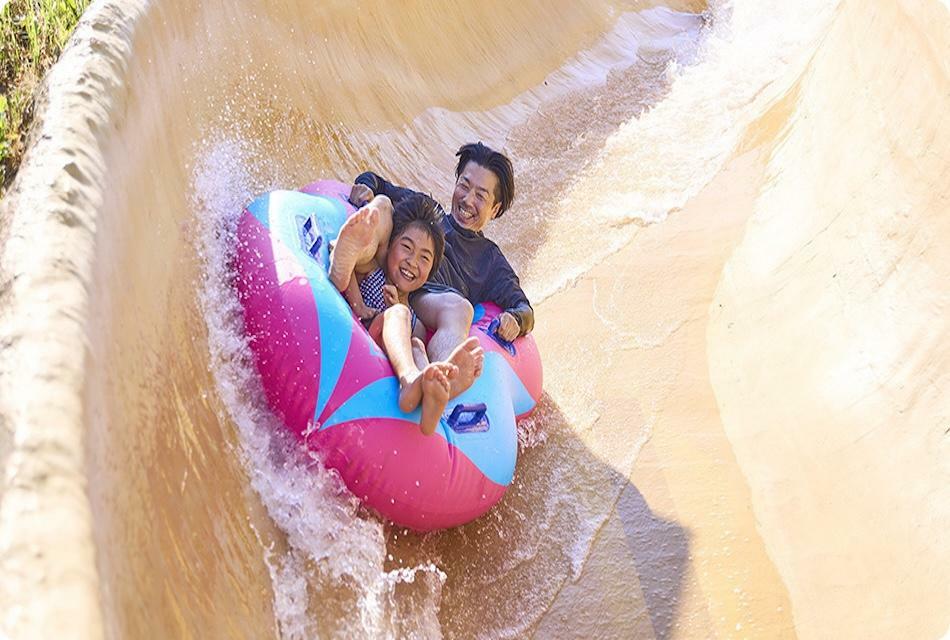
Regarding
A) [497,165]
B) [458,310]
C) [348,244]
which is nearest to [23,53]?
[348,244]

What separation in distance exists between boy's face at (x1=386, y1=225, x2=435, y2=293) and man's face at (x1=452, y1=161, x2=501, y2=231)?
62 centimetres

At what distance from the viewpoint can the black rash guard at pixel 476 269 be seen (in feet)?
11.4

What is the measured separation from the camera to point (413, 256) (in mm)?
2977

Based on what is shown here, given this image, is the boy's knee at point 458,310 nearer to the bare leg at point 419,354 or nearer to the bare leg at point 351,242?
the bare leg at point 419,354

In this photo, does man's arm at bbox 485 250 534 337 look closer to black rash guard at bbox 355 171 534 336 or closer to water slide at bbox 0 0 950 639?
black rash guard at bbox 355 171 534 336

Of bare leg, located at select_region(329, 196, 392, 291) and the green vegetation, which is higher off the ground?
the green vegetation

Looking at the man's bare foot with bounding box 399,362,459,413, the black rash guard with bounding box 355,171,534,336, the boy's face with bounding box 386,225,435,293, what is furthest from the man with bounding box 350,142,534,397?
the man's bare foot with bounding box 399,362,459,413

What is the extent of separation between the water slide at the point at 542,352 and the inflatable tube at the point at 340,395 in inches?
3.1

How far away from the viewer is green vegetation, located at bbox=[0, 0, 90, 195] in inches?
90.7

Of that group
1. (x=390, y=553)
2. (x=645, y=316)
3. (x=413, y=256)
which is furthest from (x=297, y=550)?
(x=645, y=316)

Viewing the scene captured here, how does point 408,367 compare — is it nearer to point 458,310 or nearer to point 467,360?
point 467,360

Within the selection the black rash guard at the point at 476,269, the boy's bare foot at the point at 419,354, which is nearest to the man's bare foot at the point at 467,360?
the boy's bare foot at the point at 419,354

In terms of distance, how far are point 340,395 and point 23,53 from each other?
139 cm

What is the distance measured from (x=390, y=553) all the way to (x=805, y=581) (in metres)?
1.30
